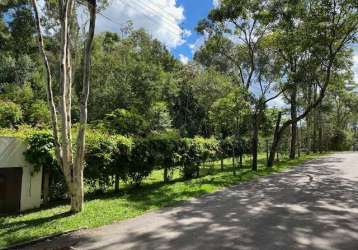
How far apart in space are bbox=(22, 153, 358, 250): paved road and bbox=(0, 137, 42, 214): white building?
8.59 ft

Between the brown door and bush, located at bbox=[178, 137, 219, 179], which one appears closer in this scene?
the brown door

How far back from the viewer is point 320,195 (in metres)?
11.5

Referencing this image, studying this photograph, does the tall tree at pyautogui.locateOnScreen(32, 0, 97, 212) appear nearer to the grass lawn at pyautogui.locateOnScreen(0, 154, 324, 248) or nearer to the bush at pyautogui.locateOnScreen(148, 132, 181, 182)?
the grass lawn at pyautogui.locateOnScreen(0, 154, 324, 248)

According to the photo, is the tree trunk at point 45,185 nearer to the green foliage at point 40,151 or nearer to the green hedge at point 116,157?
the green hedge at point 116,157

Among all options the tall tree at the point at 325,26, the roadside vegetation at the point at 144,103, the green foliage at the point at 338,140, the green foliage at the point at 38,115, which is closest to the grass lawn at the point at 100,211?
the roadside vegetation at the point at 144,103

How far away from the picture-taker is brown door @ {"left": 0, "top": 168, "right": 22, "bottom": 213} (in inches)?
348

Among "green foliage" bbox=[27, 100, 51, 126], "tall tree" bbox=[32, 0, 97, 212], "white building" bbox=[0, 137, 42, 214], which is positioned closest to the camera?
"tall tree" bbox=[32, 0, 97, 212]

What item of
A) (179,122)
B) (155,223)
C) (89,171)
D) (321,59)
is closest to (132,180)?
(89,171)

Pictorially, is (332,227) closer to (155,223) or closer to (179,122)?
(155,223)

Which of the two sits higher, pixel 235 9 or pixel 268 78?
pixel 235 9

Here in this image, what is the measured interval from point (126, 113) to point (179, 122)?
20911 millimetres

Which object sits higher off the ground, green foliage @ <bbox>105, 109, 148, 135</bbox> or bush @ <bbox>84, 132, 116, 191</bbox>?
green foliage @ <bbox>105, 109, 148, 135</bbox>

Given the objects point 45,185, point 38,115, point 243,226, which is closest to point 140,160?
point 45,185

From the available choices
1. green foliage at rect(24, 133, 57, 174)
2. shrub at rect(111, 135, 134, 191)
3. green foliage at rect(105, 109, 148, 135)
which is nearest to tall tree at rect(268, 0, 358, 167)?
green foliage at rect(105, 109, 148, 135)
